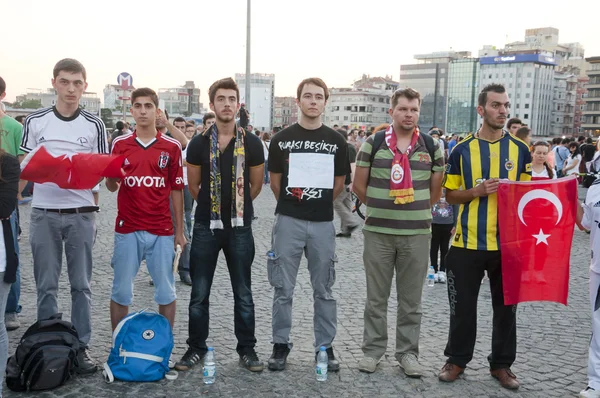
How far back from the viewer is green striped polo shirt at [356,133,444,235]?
4980 mm

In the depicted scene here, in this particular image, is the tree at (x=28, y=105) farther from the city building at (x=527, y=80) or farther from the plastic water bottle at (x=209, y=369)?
the plastic water bottle at (x=209, y=369)

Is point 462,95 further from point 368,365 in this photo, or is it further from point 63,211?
point 63,211

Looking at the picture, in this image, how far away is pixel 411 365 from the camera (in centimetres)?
494

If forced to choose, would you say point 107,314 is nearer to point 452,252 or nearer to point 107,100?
point 452,252

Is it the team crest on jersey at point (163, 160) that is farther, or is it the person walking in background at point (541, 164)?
the person walking in background at point (541, 164)

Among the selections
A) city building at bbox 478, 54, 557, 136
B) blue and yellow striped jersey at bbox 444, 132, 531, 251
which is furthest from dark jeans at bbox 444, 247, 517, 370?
city building at bbox 478, 54, 557, 136

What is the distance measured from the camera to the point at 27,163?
14.9ft

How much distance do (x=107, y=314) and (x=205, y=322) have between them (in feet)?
5.79

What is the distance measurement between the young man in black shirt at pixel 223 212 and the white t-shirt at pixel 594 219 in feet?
8.40

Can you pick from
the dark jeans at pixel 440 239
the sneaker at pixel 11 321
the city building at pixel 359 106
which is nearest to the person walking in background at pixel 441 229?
the dark jeans at pixel 440 239

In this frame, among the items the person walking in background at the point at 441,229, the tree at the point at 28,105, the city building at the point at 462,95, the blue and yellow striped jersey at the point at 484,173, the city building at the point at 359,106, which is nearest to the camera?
the blue and yellow striped jersey at the point at 484,173

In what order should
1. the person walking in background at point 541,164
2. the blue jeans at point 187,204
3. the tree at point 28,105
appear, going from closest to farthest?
the blue jeans at point 187,204
the person walking in background at point 541,164
the tree at point 28,105

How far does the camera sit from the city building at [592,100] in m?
127

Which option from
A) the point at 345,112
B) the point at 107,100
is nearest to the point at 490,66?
the point at 345,112
